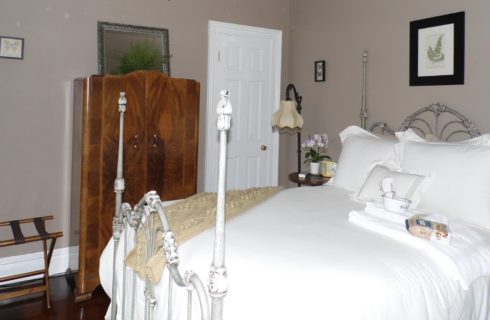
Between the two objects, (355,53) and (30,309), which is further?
(355,53)

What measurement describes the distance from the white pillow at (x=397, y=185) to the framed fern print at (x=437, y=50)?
101 cm

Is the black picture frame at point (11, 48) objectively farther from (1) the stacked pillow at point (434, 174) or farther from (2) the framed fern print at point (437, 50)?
(2) the framed fern print at point (437, 50)

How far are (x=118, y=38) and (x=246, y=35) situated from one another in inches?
54.5

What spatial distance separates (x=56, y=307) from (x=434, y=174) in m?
2.61

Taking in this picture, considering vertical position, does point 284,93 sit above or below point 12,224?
above

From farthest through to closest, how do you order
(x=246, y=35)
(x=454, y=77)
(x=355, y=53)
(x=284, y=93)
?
(x=284, y=93), (x=246, y=35), (x=355, y=53), (x=454, y=77)

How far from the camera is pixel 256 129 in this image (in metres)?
4.82

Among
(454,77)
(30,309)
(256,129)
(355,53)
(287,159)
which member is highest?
(355,53)

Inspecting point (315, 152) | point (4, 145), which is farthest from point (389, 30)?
point (4, 145)

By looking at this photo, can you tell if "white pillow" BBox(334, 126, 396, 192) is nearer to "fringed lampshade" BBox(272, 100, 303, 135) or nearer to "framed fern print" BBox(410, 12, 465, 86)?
"framed fern print" BBox(410, 12, 465, 86)

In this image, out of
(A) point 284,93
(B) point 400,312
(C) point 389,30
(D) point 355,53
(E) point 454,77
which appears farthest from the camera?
(A) point 284,93

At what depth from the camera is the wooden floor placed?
295cm

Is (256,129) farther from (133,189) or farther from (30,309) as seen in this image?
(30,309)

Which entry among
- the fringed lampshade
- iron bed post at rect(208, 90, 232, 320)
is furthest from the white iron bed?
the fringed lampshade
